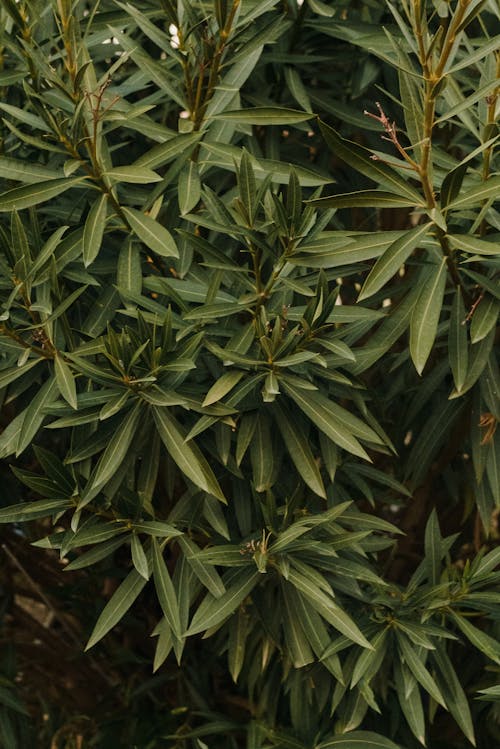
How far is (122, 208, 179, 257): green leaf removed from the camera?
5.04ft

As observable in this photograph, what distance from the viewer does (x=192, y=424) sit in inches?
65.5

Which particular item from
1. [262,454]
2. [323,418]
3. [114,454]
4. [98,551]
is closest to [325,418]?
[323,418]

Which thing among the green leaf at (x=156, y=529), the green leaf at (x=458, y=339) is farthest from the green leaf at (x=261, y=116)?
the green leaf at (x=156, y=529)

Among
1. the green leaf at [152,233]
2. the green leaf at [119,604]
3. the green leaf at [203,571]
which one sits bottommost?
the green leaf at [119,604]

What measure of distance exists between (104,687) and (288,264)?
1356 mm

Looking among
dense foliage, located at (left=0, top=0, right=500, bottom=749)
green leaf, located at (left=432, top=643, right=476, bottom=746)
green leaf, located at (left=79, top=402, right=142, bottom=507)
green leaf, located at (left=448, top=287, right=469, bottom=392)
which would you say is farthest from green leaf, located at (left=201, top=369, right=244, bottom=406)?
green leaf, located at (left=432, top=643, right=476, bottom=746)

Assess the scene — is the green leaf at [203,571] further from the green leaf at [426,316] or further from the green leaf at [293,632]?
the green leaf at [426,316]

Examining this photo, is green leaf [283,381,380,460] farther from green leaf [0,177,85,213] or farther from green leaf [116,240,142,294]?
green leaf [0,177,85,213]

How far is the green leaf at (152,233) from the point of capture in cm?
154

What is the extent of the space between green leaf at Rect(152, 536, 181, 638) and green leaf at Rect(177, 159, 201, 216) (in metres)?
0.53

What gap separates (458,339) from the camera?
162cm

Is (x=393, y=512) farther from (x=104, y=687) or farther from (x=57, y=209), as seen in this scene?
(x=57, y=209)

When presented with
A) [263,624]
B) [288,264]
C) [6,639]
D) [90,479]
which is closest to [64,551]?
[90,479]

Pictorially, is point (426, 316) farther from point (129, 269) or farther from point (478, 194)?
point (129, 269)
